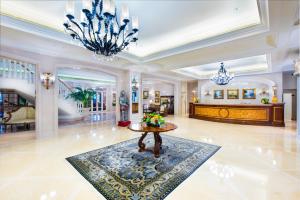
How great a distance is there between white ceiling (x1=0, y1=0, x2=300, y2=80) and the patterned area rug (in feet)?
10.5

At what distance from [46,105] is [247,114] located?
9.69 m

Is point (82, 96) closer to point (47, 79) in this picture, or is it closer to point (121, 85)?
point (121, 85)

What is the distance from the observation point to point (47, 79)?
498 cm

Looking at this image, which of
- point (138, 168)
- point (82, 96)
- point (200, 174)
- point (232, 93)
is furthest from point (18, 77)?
point (232, 93)

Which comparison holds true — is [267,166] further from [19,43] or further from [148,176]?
[19,43]

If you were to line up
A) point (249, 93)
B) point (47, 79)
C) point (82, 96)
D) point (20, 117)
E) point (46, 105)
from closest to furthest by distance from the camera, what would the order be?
point (47, 79) → point (46, 105) → point (20, 117) → point (82, 96) → point (249, 93)

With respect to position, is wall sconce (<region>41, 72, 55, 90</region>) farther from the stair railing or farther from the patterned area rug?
the patterned area rug

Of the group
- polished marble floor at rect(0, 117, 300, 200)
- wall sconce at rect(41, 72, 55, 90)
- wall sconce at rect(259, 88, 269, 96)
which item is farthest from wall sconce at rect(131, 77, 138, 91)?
wall sconce at rect(259, 88, 269, 96)

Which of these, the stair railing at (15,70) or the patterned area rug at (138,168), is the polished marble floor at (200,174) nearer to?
the patterned area rug at (138,168)

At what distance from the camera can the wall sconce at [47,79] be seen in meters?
4.93

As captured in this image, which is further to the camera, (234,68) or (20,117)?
(234,68)

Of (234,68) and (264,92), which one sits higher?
(234,68)

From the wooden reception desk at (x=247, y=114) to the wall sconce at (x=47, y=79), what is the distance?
867cm

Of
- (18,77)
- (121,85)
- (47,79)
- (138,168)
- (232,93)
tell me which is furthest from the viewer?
(232,93)
